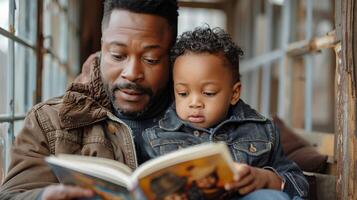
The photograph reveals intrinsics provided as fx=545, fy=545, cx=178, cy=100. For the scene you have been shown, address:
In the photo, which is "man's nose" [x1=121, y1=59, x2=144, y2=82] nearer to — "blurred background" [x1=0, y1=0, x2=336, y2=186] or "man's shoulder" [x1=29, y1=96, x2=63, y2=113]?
"man's shoulder" [x1=29, y1=96, x2=63, y2=113]

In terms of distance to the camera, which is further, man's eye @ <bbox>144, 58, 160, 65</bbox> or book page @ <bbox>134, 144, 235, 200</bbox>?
man's eye @ <bbox>144, 58, 160, 65</bbox>

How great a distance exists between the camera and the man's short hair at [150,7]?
1.74 meters

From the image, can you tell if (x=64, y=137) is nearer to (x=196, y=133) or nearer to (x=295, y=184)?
(x=196, y=133)

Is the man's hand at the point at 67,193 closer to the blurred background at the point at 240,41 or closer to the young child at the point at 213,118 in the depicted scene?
the young child at the point at 213,118

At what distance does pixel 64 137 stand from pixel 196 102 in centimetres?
40

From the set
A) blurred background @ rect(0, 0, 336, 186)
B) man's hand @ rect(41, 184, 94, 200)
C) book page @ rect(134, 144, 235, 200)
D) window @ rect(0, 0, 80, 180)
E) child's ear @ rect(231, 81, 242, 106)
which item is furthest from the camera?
blurred background @ rect(0, 0, 336, 186)

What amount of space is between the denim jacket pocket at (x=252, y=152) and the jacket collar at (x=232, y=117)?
82 millimetres

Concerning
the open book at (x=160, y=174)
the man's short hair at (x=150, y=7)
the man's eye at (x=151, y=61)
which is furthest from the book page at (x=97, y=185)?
the man's short hair at (x=150, y=7)

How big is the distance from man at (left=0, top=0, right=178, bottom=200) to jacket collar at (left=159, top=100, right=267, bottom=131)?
0.10 meters

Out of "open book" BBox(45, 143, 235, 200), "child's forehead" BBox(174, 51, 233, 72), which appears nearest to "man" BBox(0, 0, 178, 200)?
"child's forehead" BBox(174, 51, 233, 72)

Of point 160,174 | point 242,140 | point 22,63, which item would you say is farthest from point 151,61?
point 22,63

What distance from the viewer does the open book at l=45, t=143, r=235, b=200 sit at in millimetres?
1107

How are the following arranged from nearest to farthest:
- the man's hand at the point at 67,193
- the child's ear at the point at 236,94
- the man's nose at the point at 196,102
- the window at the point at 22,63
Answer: the man's hand at the point at 67,193
the man's nose at the point at 196,102
the child's ear at the point at 236,94
the window at the point at 22,63

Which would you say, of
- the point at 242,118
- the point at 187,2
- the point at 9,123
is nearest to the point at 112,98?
the point at 242,118
